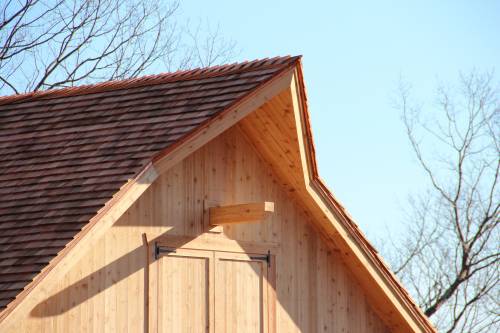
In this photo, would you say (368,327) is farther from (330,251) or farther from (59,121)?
(59,121)

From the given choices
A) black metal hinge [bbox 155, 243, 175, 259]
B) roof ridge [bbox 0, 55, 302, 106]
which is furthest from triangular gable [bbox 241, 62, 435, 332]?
black metal hinge [bbox 155, 243, 175, 259]

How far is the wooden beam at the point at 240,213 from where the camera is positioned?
1204 cm

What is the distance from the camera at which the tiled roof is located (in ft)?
34.3

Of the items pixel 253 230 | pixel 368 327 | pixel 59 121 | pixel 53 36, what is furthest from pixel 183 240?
pixel 53 36

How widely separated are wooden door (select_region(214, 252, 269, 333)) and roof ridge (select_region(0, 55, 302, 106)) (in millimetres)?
2130

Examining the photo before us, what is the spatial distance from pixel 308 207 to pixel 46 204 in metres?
3.98

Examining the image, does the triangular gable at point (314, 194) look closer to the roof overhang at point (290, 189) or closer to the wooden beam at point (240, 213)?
the roof overhang at point (290, 189)

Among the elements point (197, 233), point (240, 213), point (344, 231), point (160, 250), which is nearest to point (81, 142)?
point (160, 250)

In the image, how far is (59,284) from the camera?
35.6 feet

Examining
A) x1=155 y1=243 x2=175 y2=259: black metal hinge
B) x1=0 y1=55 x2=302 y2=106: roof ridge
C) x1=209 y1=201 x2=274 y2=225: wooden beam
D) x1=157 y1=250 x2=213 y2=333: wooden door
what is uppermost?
x1=0 y1=55 x2=302 y2=106: roof ridge

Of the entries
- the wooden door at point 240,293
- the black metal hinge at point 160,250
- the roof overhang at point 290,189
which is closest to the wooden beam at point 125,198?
the roof overhang at point 290,189

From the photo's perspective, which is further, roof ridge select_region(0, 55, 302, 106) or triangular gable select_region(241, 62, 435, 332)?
triangular gable select_region(241, 62, 435, 332)

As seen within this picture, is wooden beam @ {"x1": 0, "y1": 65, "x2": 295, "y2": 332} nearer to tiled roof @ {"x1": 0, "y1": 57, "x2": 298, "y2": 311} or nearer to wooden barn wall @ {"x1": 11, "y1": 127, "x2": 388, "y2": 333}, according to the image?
tiled roof @ {"x1": 0, "y1": 57, "x2": 298, "y2": 311}

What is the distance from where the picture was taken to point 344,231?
1377 cm
